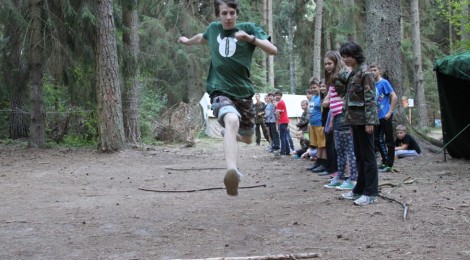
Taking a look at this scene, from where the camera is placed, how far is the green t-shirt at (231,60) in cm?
524

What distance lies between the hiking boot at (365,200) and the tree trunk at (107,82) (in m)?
8.90

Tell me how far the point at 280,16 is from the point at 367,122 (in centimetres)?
3549

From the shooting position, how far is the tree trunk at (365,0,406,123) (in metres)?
9.77

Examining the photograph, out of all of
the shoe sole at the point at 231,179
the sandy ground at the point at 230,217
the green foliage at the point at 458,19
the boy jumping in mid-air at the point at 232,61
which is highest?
the green foliage at the point at 458,19

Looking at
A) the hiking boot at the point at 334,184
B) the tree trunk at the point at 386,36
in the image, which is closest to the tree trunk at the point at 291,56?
the tree trunk at the point at 386,36

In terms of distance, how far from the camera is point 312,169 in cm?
935

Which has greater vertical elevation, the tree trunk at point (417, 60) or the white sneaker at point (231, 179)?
the tree trunk at point (417, 60)

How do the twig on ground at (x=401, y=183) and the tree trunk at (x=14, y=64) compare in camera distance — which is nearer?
the twig on ground at (x=401, y=183)

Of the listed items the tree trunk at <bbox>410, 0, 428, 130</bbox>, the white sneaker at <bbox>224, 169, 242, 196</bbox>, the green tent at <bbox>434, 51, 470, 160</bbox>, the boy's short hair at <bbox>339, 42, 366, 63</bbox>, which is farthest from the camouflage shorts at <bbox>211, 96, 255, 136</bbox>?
the tree trunk at <bbox>410, 0, 428, 130</bbox>

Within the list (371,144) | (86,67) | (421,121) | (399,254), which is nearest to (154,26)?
(86,67)

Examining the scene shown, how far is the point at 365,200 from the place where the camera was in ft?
18.2

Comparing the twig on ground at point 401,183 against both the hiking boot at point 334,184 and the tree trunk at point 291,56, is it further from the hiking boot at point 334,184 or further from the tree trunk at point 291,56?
the tree trunk at point 291,56

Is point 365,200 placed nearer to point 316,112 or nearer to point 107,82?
point 316,112

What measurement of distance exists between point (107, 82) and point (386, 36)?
708 cm
